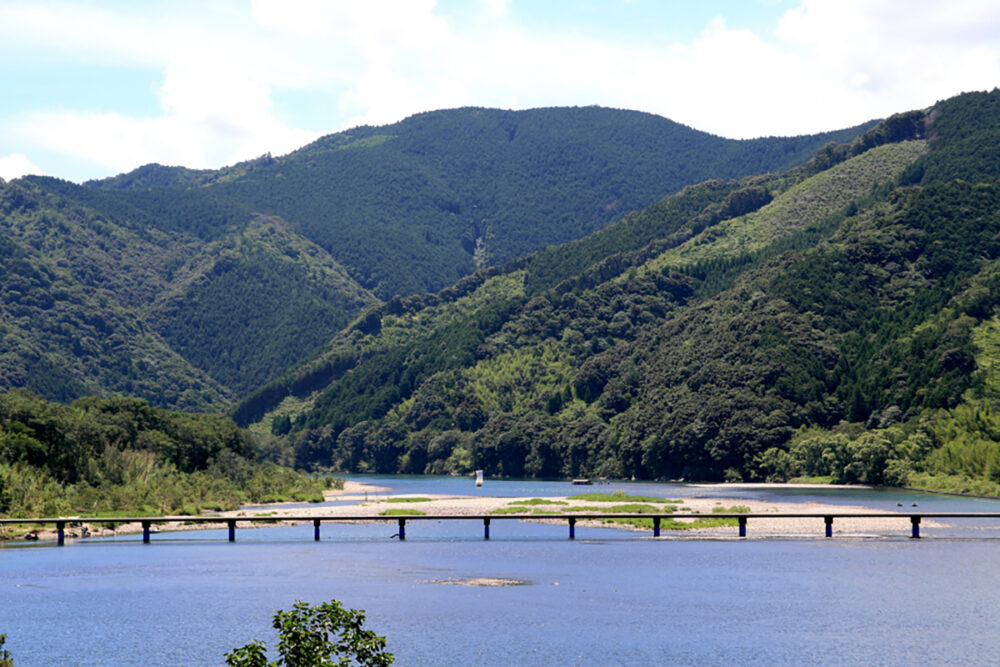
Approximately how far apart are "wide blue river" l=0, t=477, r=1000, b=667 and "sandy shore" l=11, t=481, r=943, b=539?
10.2 ft

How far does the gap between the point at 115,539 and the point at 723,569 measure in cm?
4138

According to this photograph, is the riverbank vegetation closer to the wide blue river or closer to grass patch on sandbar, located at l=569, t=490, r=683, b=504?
the wide blue river

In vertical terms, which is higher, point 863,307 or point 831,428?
point 863,307

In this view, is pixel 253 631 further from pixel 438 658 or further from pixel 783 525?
pixel 783 525

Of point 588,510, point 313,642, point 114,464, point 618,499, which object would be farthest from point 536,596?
point 618,499

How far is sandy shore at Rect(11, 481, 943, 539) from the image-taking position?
87000 millimetres

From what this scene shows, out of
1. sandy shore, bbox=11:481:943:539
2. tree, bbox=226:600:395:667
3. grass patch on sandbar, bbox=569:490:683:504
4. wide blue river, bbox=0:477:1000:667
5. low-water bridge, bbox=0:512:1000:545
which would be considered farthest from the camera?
grass patch on sandbar, bbox=569:490:683:504

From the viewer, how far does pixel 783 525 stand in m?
92.8

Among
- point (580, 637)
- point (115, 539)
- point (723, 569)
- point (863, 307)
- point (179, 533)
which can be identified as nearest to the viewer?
point (580, 637)

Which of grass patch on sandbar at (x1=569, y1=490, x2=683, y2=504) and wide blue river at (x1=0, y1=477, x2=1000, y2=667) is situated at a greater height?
grass patch on sandbar at (x1=569, y1=490, x2=683, y2=504)

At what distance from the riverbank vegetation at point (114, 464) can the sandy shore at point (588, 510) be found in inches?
117

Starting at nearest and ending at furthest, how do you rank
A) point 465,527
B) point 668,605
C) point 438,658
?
point 438,658, point 668,605, point 465,527

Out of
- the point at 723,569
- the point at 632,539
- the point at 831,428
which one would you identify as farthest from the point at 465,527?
the point at 831,428

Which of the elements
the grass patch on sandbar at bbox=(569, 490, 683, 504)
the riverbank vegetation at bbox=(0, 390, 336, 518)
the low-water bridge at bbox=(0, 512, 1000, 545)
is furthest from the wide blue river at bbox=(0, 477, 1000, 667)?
the grass patch on sandbar at bbox=(569, 490, 683, 504)
